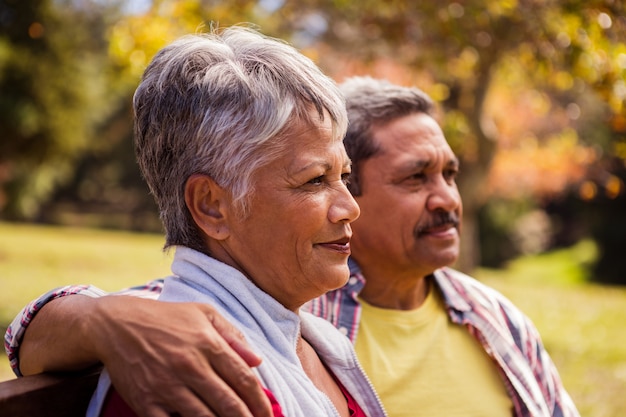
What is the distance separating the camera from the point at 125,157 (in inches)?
1423

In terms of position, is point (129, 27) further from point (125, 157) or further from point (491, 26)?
point (125, 157)

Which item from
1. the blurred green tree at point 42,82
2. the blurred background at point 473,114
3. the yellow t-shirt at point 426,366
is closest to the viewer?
the yellow t-shirt at point 426,366

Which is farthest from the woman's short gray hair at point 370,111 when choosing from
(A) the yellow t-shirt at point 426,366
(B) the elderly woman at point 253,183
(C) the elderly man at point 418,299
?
(B) the elderly woman at point 253,183

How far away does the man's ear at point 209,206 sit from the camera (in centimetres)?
163

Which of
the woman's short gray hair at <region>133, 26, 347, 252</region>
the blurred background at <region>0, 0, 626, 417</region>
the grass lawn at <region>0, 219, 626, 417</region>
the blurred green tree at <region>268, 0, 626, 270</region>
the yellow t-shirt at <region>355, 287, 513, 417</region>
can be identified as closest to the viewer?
the woman's short gray hair at <region>133, 26, 347, 252</region>

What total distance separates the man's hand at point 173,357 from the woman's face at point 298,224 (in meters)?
0.31

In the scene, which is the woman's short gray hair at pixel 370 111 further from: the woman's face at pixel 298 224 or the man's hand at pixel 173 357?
the man's hand at pixel 173 357

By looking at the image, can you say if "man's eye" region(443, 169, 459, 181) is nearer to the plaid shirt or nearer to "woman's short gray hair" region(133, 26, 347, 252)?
the plaid shirt

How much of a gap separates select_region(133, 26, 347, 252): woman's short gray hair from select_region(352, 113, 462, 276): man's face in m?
1.08

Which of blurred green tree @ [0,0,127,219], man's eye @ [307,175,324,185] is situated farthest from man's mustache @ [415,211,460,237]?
blurred green tree @ [0,0,127,219]

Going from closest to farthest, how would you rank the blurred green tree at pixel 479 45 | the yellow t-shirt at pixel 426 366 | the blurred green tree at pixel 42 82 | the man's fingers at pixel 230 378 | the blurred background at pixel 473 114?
the man's fingers at pixel 230 378
the yellow t-shirt at pixel 426 366
the blurred green tree at pixel 479 45
the blurred background at pixel 473 114
the blurred green tree at pixel 42 82

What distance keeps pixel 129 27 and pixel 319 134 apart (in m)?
4.89

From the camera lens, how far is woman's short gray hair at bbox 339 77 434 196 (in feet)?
9.22

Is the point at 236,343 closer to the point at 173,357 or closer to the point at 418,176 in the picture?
the point at 173,357
